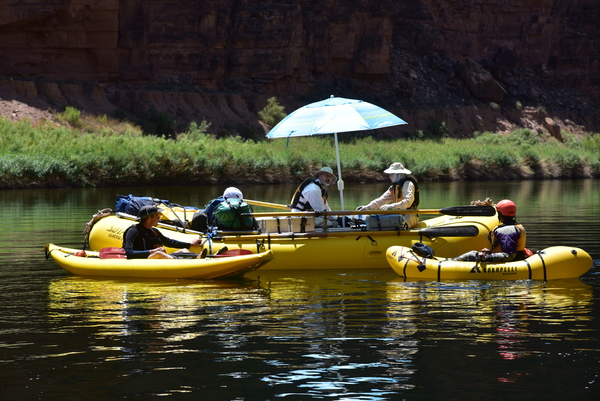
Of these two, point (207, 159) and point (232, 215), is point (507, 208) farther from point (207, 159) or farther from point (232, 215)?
point (207, 159)

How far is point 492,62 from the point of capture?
241 feet

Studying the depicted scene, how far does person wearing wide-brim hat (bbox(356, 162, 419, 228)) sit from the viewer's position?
13266 millimetres

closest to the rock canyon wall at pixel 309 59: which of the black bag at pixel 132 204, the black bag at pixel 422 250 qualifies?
the black bag at pixel 132 204

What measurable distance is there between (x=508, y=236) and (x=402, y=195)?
211 cm

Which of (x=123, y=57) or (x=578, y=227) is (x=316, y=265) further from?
(x=123, y=57)

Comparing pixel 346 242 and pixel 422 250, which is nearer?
pixel 422 250

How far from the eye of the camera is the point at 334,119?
13.3 m

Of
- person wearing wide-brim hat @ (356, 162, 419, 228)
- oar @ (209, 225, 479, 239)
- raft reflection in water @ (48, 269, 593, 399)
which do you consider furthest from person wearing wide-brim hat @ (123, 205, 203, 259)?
person wearing wide-brim hat @ (356, 162, 419, 228)

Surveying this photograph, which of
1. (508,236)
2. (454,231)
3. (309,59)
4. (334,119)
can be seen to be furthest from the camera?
(309,59)

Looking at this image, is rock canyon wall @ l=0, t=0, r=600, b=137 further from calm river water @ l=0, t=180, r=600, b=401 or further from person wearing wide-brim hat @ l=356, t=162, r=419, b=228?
calm river water @ l=0, t=180, r=600, b=401

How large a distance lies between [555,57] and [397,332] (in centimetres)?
7224

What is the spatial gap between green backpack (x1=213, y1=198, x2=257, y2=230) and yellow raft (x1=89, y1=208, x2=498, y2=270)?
19cm

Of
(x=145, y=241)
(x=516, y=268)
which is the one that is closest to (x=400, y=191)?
(x=516, y=268)

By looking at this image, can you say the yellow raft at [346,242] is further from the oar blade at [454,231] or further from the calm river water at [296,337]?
the calm river water at [296,337]
